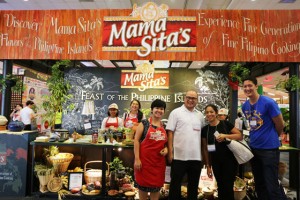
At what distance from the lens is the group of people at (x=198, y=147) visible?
9.41 ft

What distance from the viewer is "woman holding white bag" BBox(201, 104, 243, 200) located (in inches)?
118

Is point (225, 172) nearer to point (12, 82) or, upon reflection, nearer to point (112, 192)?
point (112, 192)

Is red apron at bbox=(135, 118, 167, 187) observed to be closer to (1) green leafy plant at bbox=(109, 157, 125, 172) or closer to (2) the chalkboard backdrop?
(1) green leafy plant at bbox=(109, 157, 125, 172)

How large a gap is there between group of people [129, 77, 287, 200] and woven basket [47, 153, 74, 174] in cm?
165

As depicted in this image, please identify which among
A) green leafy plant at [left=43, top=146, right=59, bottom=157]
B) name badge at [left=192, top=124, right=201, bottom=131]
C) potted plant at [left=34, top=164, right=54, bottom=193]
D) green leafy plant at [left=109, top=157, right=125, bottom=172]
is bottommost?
potted plant at [left=34, top=164, right=54, bottom=193]

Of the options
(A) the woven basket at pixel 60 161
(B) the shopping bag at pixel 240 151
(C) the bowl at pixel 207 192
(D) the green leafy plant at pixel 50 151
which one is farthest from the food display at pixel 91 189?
(B) the shopping bag at pixel 240 151

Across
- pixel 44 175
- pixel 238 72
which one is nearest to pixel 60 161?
pixel 44 175

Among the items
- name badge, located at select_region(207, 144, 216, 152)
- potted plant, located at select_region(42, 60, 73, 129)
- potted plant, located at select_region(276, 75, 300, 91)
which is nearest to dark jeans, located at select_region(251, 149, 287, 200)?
name badge, located at select_region(207, 144, 216, 152)

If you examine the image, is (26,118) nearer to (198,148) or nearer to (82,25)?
(82,25)

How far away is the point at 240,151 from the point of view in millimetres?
2957

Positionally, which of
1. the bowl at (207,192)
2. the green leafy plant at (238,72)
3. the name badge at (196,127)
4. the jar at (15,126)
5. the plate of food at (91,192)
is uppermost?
the green leafy plant at (238,72)

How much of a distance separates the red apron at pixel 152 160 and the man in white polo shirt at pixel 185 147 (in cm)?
14

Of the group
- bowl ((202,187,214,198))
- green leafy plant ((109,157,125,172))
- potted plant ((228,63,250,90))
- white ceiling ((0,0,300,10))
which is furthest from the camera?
white ceiling ((0,0,300,10))

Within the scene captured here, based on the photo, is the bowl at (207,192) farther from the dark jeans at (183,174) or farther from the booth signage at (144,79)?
the booth signage at (144,79)
